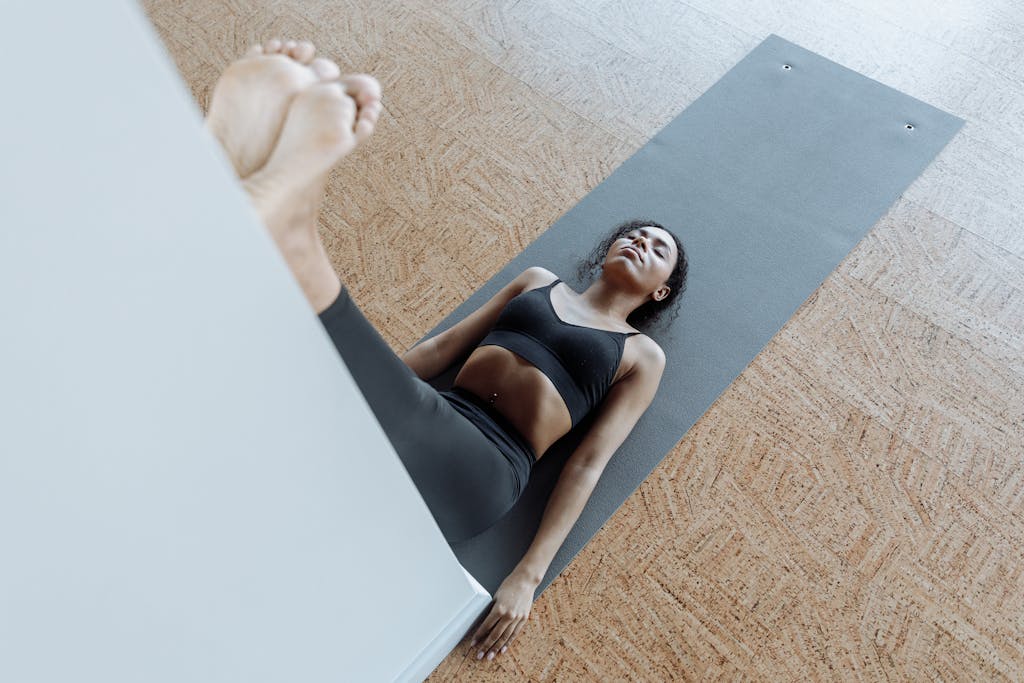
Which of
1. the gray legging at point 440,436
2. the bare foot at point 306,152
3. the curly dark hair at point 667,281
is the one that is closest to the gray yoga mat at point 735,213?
the curly dark hair at point 667,281

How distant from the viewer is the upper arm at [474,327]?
1707 mm

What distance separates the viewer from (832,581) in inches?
59.6

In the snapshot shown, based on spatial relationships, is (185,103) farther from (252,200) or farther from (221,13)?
(221,13)

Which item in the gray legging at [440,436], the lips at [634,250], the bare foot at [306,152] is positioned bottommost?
the lips at [634,250]

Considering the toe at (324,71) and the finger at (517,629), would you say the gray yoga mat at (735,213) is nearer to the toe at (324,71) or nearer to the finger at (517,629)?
the finger at (517,629)

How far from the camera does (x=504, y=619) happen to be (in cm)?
142

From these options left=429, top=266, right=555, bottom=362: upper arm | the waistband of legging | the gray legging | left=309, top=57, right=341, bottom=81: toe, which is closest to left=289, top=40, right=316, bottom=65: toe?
left=309, top=57, right=341, bottom=81: toe

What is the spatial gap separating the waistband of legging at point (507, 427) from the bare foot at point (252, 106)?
0.82 meters

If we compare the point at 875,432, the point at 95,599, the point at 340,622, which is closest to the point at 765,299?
the point at 875,432

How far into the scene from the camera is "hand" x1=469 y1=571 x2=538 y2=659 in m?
1.42

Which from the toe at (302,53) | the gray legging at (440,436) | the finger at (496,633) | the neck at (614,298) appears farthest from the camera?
the neck at (614,298)

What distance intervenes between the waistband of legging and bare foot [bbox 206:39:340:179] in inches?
32.5

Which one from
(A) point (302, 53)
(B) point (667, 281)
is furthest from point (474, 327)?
(A) point (302, 53)

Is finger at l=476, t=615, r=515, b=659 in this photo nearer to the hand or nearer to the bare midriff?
the hand
